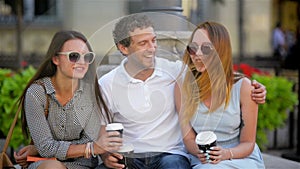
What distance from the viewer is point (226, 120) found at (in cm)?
350

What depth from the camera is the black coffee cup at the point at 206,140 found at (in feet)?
10.3

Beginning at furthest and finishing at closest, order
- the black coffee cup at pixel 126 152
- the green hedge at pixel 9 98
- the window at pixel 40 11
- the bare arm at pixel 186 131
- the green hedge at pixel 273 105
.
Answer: the window at pixel 40 11 < the green hedge at pixel 273 105 < the green hedge at pixel 9 98 < the bare arm at pixel 186 131 < the black coffee cup at pixel 126 152

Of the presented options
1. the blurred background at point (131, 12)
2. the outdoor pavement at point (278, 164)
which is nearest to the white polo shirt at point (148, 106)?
the outdoor pavement at point (278, 164)

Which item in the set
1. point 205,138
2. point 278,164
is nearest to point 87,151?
point 205,138

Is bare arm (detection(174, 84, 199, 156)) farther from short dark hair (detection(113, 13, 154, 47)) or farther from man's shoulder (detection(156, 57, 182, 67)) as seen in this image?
short dark hair (detection(113, 13, 154, 47))

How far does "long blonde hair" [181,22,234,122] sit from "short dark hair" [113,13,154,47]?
0.36 m

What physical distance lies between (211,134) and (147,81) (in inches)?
20.1

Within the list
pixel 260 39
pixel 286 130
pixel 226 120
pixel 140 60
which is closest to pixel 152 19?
pixel 140 60

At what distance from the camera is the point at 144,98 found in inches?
132

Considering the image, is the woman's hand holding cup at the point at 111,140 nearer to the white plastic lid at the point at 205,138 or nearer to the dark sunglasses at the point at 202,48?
the white plastic lid at the point at 205,138

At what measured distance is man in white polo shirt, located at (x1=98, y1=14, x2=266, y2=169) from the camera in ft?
10.7

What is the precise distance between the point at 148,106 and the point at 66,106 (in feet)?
1.57

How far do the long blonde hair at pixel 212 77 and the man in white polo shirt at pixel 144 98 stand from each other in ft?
0.34

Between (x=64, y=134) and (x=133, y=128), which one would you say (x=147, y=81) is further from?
(x=64, y=134)
